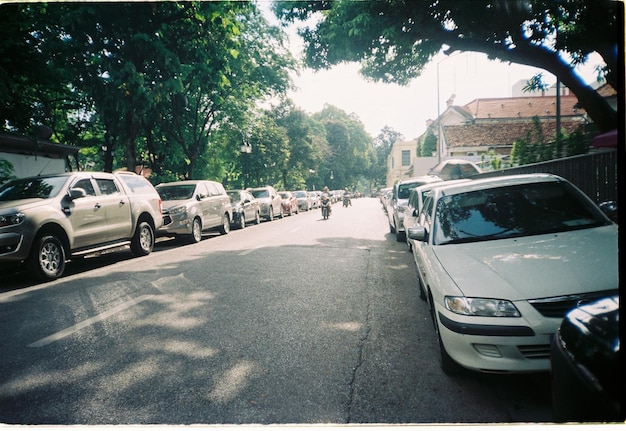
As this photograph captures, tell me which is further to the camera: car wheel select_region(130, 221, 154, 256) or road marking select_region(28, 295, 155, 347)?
car wheel select_region(130, 221, 154, 256)

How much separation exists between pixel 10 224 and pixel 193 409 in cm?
566

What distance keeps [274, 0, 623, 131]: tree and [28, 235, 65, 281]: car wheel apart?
8.11 meters

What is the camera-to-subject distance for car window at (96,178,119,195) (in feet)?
29.3

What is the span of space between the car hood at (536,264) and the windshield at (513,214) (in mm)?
170

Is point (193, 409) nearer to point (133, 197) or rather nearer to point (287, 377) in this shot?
point (287, 377)

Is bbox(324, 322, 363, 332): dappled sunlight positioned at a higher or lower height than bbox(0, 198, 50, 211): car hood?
lower

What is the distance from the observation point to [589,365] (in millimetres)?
1580

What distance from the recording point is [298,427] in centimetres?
253

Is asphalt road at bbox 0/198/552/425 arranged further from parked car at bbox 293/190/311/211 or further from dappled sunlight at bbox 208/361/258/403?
parked car at bbox 293/190/311/211

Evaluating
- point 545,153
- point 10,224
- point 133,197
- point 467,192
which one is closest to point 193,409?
point 467,192

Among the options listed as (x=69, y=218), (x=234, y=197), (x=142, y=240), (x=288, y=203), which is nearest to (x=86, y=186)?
(x=69, y=218)

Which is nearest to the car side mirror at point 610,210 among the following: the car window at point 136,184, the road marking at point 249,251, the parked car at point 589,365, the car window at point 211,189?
the parked car at point 589,365

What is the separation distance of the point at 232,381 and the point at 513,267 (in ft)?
7.65

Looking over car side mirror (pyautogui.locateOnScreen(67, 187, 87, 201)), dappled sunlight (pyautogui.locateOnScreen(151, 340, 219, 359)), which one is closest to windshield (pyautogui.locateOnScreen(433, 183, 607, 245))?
dappled sunlight (pyautogui.locateOnScreen(151, 340, 219, 359))
